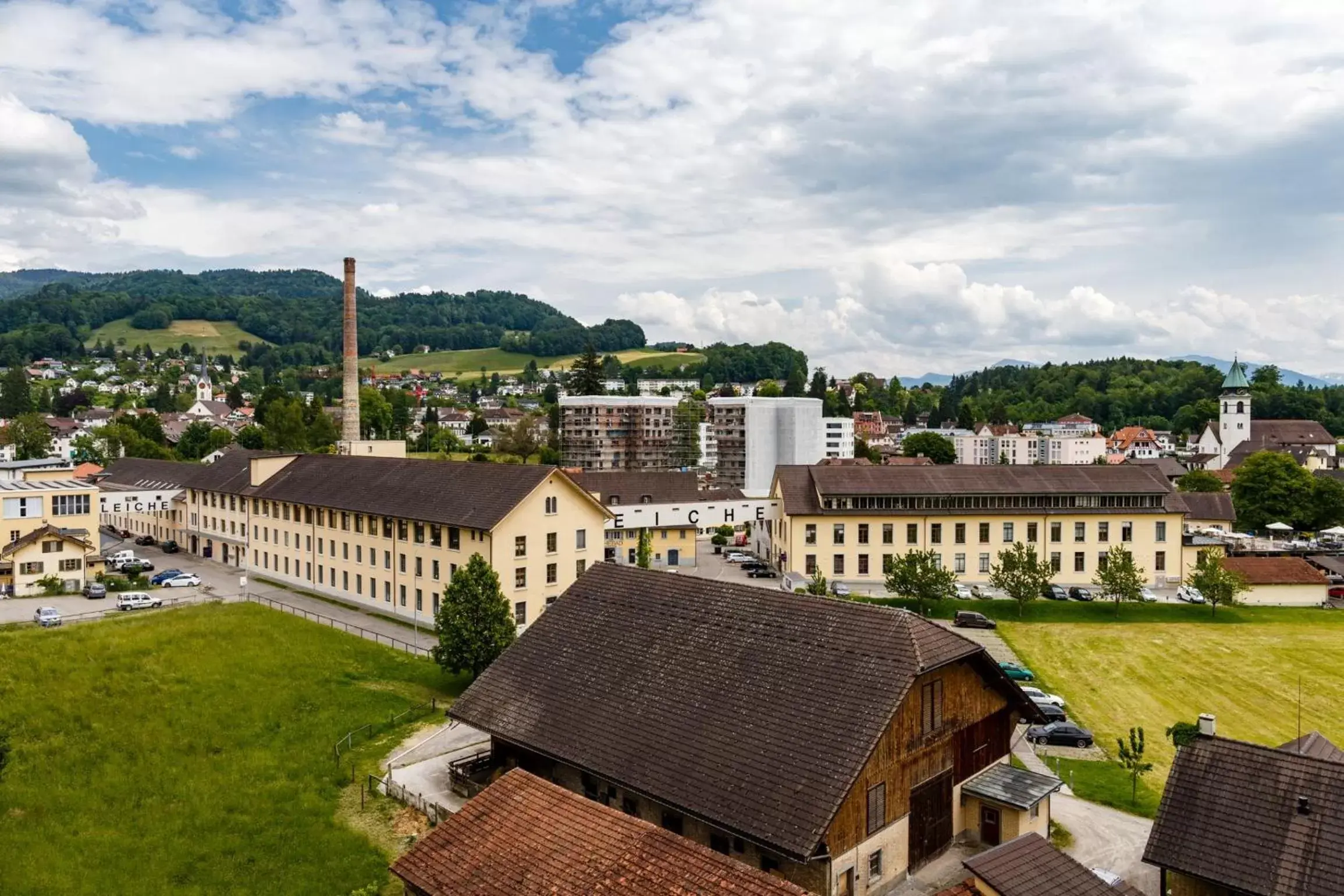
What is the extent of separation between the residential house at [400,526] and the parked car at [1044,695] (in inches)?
945

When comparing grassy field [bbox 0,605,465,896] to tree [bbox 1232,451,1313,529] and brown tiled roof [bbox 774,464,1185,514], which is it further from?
tree [bbox 1232,451,1313,529]

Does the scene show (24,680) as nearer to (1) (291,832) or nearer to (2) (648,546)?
(1) (291,832)

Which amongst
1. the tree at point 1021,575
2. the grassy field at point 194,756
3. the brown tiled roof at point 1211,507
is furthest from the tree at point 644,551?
the brown tiled roof at point 1211,507

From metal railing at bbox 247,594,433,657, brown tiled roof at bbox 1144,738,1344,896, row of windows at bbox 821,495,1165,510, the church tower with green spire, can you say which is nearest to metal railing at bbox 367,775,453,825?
metal railing at bbox 247,594,433,657

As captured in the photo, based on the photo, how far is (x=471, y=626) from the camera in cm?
3588

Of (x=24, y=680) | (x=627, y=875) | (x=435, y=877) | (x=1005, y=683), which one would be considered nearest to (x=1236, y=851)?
(x=1005, y=683)

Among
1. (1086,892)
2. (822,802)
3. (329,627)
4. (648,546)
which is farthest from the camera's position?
(648,546)

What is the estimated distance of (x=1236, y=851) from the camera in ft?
62.6

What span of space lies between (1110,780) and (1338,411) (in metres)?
205

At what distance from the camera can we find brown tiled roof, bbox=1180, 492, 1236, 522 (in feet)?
270

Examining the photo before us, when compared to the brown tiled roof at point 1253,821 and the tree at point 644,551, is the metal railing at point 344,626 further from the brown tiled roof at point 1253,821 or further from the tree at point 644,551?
the brown tiled roof at point 1253,821

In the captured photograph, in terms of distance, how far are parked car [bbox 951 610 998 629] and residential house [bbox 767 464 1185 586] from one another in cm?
891

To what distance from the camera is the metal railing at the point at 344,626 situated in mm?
43375

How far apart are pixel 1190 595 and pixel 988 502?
14.7 meters
